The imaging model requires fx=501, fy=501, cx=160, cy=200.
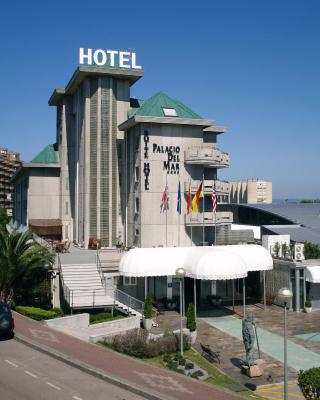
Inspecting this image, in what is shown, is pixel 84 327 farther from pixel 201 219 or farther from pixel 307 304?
pixel 201 219

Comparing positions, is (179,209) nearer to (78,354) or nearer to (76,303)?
(76,303)

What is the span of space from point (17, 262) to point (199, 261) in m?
13.0

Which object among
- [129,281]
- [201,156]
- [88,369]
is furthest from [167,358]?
[201,156]

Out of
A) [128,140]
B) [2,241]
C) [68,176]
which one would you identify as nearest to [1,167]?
[68,176]

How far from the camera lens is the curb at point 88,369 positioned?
19.8 metres

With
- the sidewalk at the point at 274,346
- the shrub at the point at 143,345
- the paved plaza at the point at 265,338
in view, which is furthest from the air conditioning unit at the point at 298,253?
the shrub at the point at 143,345

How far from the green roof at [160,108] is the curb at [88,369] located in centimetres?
2705

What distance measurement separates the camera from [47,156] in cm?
6262

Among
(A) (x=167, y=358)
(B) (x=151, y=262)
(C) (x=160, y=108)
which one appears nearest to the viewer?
(A) (x=167, y=358)

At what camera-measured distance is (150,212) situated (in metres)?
47.1

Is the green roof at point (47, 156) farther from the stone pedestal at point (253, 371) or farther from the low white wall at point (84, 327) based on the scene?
the stone pedestal at point (253, 371)

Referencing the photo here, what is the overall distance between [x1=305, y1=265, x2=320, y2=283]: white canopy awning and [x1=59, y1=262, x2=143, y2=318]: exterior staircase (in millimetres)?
13654

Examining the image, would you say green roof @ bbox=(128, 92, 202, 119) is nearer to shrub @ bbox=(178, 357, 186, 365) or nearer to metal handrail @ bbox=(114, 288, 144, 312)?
metal handrail @ bbox=(114, 288, 144, 312)

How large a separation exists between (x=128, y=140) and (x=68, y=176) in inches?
529
